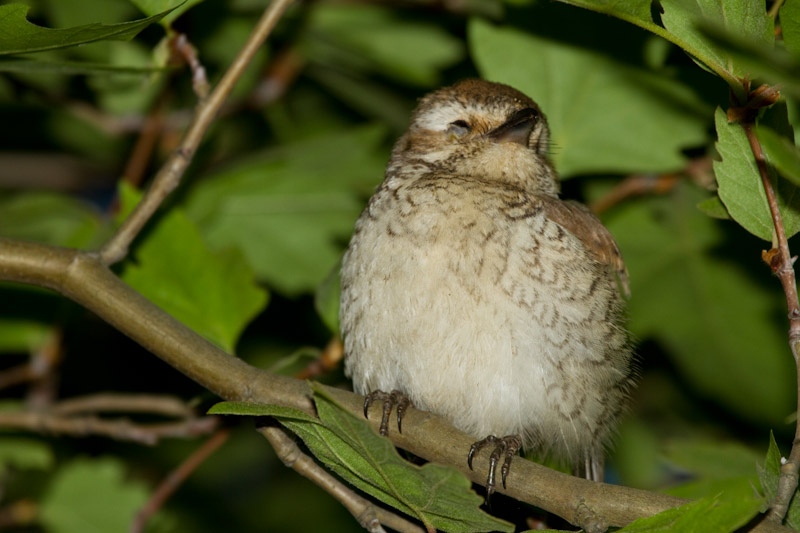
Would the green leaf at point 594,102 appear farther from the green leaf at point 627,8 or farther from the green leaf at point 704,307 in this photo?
the green leaf at point 627,8

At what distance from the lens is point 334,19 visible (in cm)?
468

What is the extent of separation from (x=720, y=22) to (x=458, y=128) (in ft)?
5.32

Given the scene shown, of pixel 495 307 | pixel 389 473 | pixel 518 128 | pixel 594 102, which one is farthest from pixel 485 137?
pixel 389 473

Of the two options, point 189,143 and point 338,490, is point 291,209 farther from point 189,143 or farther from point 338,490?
point 338,490

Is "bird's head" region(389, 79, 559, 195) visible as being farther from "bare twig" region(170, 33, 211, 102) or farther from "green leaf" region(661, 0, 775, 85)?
"green leaf" region(661, 0, 775, 85)

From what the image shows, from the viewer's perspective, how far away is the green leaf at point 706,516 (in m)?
2.02

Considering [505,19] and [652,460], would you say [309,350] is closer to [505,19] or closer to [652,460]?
[505,19]

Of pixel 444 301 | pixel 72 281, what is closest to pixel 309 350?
pixel 444 301

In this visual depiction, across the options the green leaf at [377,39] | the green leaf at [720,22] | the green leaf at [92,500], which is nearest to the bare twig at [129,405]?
the green leaf at [92,500]

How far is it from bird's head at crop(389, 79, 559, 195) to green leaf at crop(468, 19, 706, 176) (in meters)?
0.21

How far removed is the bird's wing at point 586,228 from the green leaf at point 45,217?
75.8 inches

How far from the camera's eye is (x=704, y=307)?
448 cm

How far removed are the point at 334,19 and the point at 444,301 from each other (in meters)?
2.13

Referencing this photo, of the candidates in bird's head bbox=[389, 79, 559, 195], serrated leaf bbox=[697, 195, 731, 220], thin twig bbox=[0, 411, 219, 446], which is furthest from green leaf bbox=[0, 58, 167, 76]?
serrated leaf bbox=[697, 195, 731, 220]
